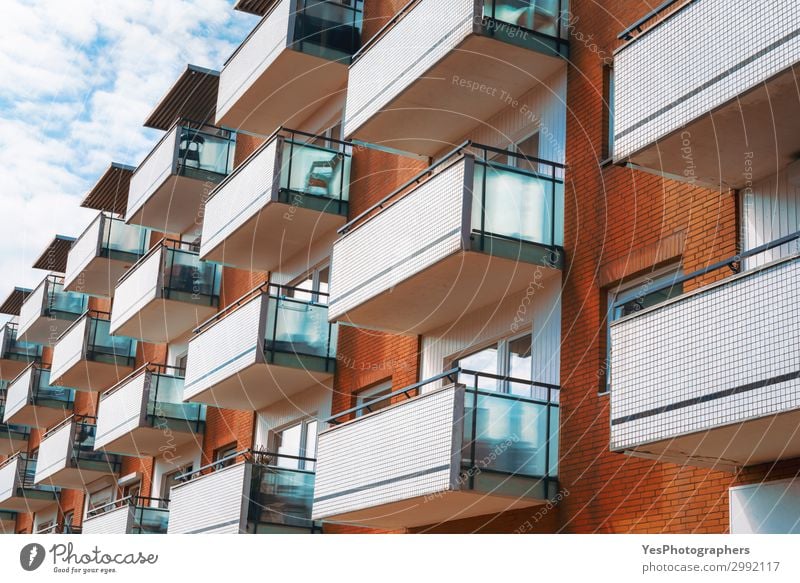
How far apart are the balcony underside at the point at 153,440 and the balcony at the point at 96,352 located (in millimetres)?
5186

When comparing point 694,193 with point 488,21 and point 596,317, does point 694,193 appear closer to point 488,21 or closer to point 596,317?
point 596,317

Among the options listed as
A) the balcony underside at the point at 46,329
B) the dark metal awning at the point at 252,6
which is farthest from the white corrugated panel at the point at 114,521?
the balcony underside at the point at 46,329

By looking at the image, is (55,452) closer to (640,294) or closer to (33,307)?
(33,307)

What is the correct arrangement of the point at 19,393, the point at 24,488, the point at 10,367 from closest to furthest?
the point at 24,488 < the point at 19,393 < the point at 10,367

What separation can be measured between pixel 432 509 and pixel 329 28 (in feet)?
36.3

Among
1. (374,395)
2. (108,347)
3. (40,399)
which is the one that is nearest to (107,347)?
(108,347)

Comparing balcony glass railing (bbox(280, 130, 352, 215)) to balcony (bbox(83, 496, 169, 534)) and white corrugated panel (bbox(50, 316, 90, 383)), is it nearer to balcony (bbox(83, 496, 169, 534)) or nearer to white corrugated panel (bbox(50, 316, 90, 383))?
balcony (bbox(83, 496, 169, 534))

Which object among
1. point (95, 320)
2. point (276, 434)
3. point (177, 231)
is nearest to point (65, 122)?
point (276, 434)

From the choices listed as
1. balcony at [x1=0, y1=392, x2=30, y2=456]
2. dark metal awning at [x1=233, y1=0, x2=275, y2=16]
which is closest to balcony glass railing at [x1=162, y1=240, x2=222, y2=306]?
dark metal awning at [x1=233, y1=0, x2=275, y2=16]

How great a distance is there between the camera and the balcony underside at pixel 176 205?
2981cm

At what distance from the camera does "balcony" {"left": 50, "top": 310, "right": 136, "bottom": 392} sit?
35.1 m

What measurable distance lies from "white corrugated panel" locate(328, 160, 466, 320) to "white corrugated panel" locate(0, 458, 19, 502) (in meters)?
25.8

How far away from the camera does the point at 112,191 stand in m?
39.9

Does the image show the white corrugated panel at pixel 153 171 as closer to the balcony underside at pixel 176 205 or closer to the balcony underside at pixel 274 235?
the balcony underside at pixel 176 205
